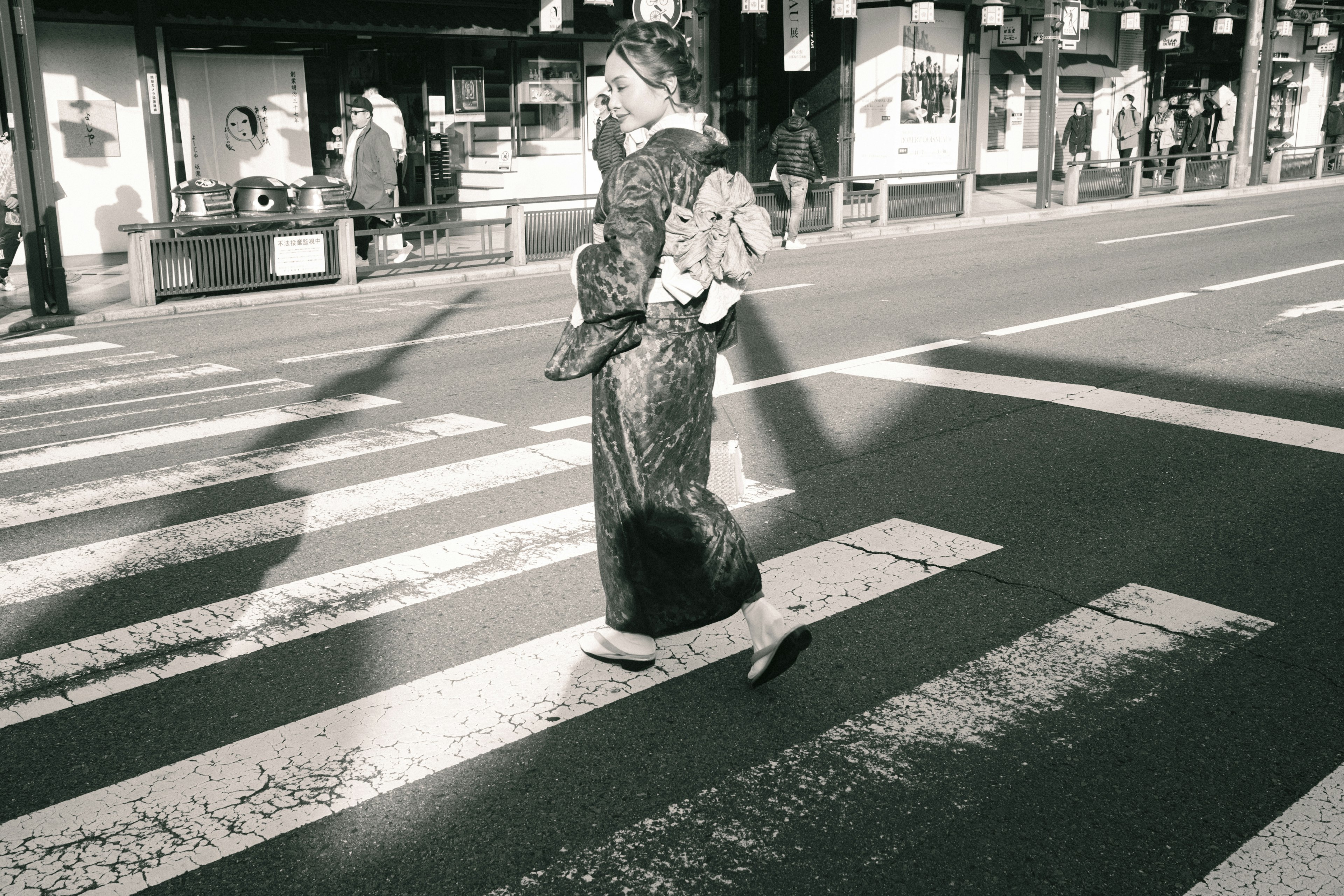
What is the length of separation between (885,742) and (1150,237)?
15275 millimetres

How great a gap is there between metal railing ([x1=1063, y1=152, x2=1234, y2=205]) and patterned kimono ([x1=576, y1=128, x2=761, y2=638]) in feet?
69.3

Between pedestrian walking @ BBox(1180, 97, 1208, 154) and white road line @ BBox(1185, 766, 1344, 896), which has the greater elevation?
pedestrian walking @ BBox(1180, 97, 1208, 154)

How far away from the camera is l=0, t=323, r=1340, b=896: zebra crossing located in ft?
9.84

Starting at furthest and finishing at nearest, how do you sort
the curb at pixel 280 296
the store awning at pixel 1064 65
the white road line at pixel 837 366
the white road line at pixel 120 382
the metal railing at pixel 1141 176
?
1. the store awning at pixel 1064 65
2. the metal railing at pixel 1141 176
3. the curb at pixel 280 296
4. the white road line at pixel 120 382
5. the white road line at pixel 837 366

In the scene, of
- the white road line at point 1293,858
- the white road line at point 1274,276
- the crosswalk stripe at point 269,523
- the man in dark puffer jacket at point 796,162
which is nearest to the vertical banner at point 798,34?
the man in dark puffer jacket at point 796,162

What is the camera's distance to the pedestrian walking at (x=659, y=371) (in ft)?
11.4

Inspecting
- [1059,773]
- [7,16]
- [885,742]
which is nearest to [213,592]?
[885,742]

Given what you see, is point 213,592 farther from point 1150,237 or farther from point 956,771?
point 1150,237

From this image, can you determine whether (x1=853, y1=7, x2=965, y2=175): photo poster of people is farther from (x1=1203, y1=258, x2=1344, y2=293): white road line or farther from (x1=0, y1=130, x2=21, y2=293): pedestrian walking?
(x1=0, y1=130, x2=21, y2=293): pedestrian walking

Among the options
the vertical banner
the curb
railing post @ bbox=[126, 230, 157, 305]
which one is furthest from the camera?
the vertical banner

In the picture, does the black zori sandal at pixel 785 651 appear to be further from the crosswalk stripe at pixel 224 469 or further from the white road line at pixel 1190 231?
the white road line at pixel 1190 231

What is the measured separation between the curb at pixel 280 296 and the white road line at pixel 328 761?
922 cm

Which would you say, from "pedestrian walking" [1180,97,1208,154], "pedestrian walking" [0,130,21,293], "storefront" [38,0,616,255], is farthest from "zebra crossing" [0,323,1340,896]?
"pedestrian walking" [1180,97,1208,154]

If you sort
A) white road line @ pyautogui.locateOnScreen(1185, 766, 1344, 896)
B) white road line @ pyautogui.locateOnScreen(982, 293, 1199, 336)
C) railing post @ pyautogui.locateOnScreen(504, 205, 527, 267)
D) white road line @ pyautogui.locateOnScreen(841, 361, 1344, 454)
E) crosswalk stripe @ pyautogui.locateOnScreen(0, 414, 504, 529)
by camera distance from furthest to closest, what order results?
railing post @ pyautogui.locateOnScreen(504, 205, 527, 267)
white road line @ pyautogui.locateOnScreen(982, 293, 1199, 336)
white road line @ pyautogui.locateOnScreen(841, 361, 1344, 454)
crosswalk stripe @ pyautogui.locateOnScreen(0, 414, 504, 529)
white road line @ pyautogui.locateOnScreen(1185, 766, 1344, 896)
